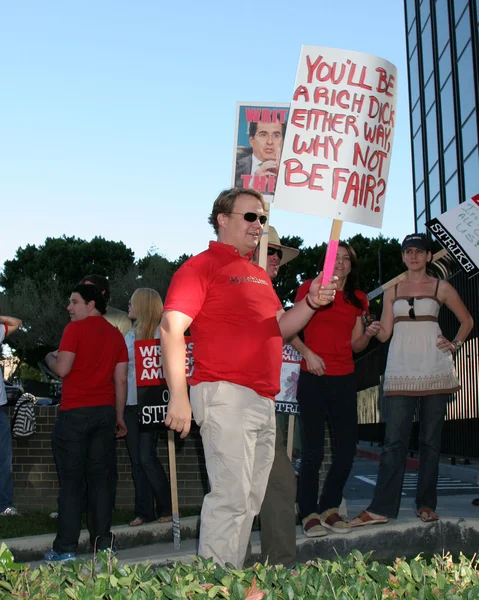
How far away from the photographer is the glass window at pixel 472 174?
2247 cm

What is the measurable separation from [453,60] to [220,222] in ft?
74.3

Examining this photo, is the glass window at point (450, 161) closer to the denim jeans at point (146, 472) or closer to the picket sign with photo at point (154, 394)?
the denim jeans at point (146, 472)

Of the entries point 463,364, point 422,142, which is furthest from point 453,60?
point 463,364

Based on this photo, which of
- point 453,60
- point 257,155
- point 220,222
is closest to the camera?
point 220,222

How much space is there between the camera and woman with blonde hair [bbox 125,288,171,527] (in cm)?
710

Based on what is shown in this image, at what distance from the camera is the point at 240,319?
4.06 metres

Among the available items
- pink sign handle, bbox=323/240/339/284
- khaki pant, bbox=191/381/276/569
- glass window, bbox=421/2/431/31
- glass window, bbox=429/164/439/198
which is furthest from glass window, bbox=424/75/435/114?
khaki pant, bbox=191/381/276/569

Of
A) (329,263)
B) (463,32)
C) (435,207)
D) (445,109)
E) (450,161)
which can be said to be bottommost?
(329,263)

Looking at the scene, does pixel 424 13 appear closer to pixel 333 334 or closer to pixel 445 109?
pixel 445 109

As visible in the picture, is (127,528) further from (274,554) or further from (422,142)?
(422,142)

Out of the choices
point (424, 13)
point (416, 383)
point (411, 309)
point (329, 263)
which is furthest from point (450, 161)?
point (329, 263)

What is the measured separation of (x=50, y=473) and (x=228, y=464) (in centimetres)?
481

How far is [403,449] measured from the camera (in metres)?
6.07

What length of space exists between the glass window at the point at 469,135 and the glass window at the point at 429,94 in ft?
15.5
